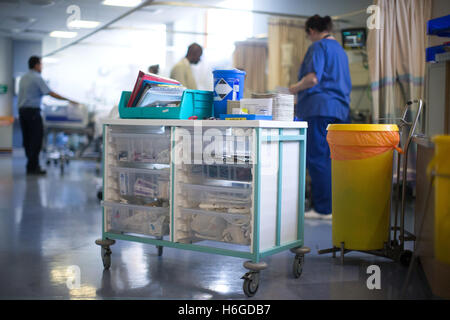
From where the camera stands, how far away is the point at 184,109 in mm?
2566

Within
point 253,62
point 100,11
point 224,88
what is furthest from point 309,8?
point 224,88

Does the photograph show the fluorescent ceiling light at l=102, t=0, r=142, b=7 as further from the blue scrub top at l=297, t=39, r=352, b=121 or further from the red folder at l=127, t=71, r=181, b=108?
the red folder at l=127, t=71, r=181, b=108

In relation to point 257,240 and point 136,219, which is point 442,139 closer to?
point 257,240

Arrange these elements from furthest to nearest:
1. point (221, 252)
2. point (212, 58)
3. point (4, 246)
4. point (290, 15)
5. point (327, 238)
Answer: point (212, 58)
point (290, 15)
point (327, 238)
point (4, 246)
point (221, 252)

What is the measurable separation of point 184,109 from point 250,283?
35.1 inches

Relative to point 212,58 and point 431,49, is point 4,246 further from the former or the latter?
point 212,58

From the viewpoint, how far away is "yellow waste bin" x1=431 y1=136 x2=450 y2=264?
1.94 meters

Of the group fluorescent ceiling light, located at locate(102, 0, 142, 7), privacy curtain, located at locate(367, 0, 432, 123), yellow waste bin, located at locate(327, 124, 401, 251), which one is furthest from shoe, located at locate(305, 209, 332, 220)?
fluorescent ceiling light, located at locate(102, 0, 142, 7)

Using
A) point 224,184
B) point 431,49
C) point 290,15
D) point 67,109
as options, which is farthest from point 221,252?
point 67,109

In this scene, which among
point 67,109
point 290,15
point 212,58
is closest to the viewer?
point 290,15

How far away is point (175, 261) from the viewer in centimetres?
Answer: 294

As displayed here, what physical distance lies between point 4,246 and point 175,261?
109cm

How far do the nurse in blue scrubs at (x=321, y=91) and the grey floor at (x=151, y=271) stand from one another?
1.70 feet
